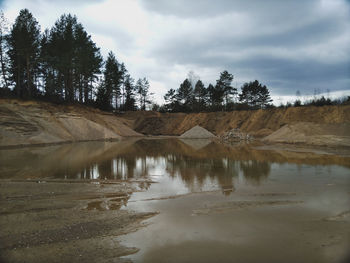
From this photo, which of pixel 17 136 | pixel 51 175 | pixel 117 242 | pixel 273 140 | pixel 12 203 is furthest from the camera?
pixel 273 140

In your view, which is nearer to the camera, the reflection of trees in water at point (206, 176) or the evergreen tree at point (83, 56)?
the reflection of trees in water at point (206, 176)

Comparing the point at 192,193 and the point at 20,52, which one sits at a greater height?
the point at 20,52

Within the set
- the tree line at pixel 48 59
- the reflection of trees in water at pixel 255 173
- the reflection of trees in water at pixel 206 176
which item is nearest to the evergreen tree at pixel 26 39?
the tree line at pixel 48 59

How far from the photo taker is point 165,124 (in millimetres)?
56469

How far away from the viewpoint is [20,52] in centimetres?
3297

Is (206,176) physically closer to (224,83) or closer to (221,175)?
(221,175)

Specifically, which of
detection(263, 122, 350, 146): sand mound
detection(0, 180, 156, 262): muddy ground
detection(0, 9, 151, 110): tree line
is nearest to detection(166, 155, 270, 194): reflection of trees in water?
detection(0, 180, 156, 262): muddy ground

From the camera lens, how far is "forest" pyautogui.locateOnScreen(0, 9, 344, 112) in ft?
113

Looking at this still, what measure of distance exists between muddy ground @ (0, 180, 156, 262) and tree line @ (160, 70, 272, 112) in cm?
5315

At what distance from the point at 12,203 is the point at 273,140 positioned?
27.8m

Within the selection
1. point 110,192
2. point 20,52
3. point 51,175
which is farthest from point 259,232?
point 20,52

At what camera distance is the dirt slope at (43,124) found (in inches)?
948

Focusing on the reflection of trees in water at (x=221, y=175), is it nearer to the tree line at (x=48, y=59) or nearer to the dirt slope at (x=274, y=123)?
the dirt slope at (x=274, y=123)

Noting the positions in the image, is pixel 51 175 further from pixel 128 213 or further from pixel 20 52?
pixel 20 52
